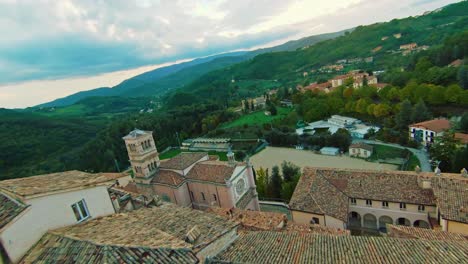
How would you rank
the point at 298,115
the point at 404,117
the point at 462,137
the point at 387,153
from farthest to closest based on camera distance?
the point at 298,115
the point at 404,117
the point at 387,153
the point at 462,137

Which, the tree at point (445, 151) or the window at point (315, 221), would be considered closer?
the window at point (315, 221)

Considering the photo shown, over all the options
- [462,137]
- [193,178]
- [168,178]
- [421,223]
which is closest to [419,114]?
[462,137]

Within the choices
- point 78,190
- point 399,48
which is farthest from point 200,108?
point 399,48

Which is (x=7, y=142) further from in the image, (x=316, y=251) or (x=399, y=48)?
(x=399, y=48)

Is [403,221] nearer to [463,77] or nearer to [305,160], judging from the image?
[305,160]

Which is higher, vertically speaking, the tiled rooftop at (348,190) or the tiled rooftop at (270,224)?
the tiled rooftop at (270,224)

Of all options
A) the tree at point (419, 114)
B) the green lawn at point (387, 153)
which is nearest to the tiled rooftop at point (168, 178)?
the green lawn at point (387, 153)

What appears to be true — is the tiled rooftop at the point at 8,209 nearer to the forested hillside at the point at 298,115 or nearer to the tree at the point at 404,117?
the forested hillside at the point at 298,115

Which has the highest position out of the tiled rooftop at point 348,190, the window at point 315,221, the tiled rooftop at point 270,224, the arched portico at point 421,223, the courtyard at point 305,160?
the tiled rooftop at point 270,224
